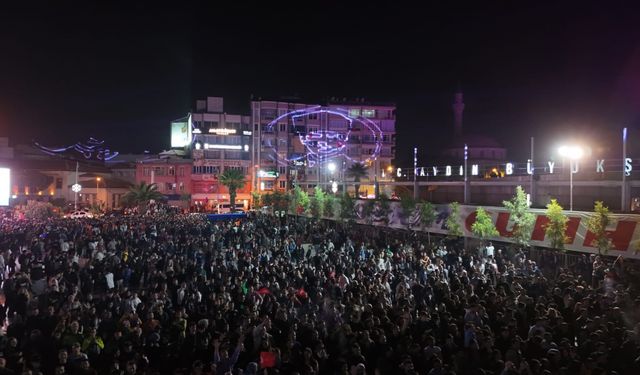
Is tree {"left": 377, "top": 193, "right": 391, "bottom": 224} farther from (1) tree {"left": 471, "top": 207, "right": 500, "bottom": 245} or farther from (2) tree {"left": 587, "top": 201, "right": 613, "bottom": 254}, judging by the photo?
(2) tree {"left": 587, "top": 201, "right": 613, "bottom": 254}

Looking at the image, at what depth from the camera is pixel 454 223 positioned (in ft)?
81.5

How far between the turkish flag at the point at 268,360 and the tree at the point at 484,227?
1625 centimetres

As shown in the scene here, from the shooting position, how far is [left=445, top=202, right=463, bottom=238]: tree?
2470 cm

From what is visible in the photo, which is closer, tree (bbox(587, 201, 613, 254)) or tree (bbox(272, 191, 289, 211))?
tree (bbox(587, 201, 613, 254))

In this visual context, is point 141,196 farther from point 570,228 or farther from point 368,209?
point 570,228

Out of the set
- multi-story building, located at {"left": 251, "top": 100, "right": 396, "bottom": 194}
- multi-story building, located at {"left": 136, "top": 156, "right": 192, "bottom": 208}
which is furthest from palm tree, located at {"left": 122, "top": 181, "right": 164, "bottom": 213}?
multi-story building, located at {"left": 251, "top": 100, "right": 396, "bottom": 194}

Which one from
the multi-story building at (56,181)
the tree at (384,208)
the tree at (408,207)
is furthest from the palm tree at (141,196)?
the tree at (408,207)

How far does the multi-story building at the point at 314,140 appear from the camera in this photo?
69956 mm

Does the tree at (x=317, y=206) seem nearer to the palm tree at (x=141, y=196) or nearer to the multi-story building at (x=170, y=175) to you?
the palm tree at (x=141, y=196)

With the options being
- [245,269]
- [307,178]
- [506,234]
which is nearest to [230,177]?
[307,178]

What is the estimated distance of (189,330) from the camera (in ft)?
31.5

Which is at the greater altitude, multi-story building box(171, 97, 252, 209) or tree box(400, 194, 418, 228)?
multi-story building box(171, 97, 252, 209)

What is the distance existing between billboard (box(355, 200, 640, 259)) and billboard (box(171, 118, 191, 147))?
171 feet

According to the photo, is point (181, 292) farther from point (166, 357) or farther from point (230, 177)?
point (230, 177)
